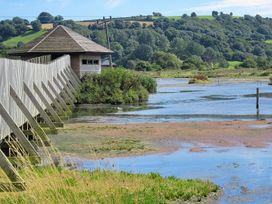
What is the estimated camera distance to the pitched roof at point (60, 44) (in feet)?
199

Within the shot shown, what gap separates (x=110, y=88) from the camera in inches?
2394

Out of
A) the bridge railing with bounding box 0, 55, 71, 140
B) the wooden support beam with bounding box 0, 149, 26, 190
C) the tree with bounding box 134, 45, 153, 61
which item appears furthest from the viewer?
the tree with bounding box 134, 45, 153, 61

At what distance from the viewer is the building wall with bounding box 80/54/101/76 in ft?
205

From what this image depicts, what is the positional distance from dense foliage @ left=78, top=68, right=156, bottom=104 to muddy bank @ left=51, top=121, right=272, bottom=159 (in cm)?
1951

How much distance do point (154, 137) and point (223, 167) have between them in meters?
10.1

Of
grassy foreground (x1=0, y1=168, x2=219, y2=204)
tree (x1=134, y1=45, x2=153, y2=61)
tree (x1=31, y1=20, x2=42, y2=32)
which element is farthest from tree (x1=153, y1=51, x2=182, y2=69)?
grassy foreground (x1=0, y1=168, x2=219, y2=204)

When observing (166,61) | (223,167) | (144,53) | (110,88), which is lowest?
(166,61)

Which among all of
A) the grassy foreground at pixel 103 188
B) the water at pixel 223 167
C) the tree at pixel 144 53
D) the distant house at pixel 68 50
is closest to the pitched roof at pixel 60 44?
the distant house at pixel 68 50

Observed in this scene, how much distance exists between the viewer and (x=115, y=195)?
1376cm

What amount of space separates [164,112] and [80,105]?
9156 millimetres

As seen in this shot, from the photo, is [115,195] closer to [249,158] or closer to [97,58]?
[249,158]

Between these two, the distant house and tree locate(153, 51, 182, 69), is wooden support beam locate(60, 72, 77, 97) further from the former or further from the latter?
tree locate(153, 51, 182, 69)

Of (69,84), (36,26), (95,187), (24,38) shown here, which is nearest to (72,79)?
(69,84)

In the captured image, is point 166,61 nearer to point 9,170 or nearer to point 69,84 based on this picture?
point 69,84
